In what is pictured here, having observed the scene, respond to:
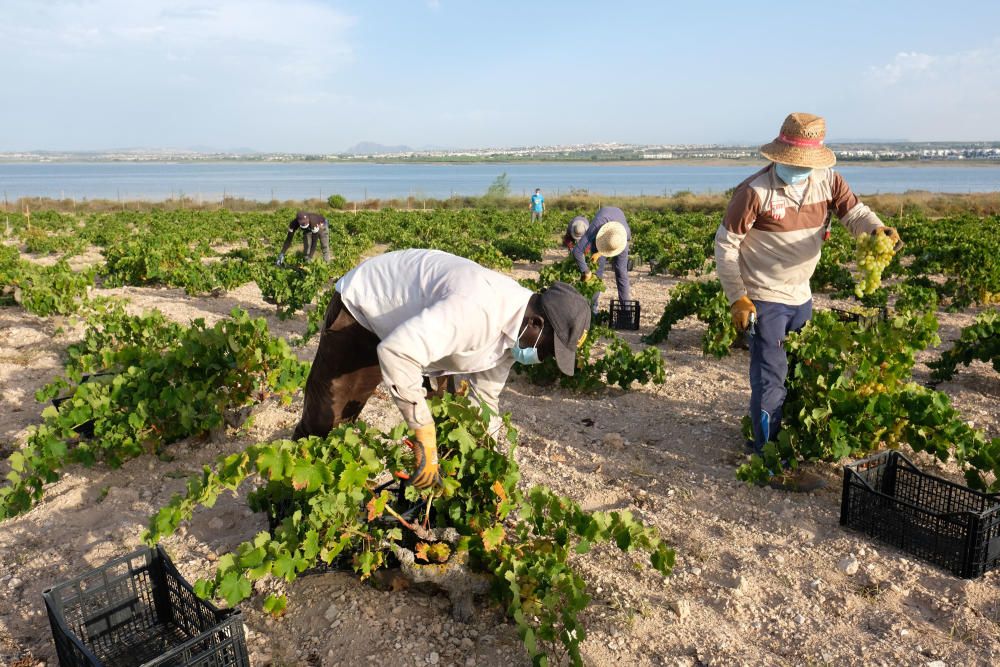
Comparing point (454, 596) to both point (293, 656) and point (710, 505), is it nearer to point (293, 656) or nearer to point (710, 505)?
point (293, 656)

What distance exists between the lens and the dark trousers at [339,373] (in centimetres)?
336

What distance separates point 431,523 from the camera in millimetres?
3373

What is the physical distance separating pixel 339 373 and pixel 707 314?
15.2 feet

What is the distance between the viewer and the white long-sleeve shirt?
2631 mm

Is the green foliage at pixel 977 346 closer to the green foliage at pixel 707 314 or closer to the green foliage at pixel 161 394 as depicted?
the green foliage at pixel 707 314

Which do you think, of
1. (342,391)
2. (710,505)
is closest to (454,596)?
(342,391)

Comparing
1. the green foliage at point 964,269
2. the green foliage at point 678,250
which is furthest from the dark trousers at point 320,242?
the green foliage at point 964,269

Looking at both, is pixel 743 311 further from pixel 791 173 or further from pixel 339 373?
pixel 339 373

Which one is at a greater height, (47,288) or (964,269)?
(47,288)

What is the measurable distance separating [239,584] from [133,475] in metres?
2.39

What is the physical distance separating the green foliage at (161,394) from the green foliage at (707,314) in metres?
3.97

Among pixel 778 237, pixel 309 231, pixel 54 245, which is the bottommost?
pixel 54 245

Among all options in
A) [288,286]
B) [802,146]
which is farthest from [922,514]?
[288,286]

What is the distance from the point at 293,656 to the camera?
9.36 ft
